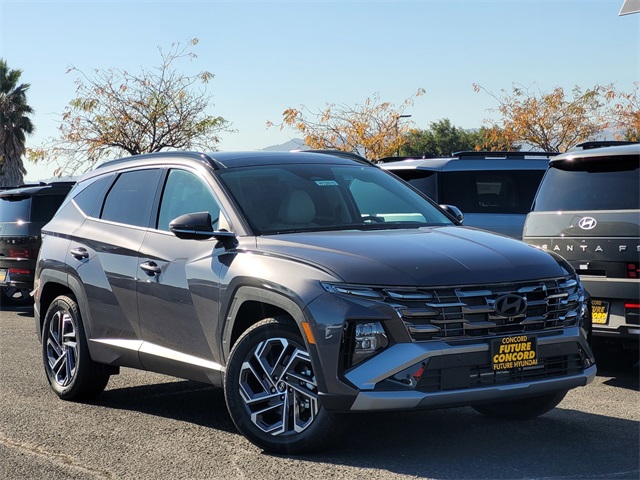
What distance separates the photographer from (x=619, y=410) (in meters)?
7.05

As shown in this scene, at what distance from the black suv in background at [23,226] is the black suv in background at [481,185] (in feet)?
19.5

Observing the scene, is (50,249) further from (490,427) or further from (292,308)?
(490,427)

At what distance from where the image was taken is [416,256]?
18.2 feet

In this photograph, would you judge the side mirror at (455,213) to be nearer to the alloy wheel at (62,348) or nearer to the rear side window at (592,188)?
the rear side window at (592,188)

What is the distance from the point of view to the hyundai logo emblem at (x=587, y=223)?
8.27 metres

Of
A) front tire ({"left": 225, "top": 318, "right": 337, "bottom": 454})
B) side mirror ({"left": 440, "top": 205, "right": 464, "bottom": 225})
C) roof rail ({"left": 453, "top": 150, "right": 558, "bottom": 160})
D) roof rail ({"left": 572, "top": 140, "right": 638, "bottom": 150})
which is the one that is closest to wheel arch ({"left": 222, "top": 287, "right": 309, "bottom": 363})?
front tire ({"left": 225, "top": 318, "right": 337, "bottom": 454})

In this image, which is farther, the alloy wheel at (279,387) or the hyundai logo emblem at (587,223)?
the hyundai logo emblem at (587,223)

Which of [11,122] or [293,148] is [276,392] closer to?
[293,148]

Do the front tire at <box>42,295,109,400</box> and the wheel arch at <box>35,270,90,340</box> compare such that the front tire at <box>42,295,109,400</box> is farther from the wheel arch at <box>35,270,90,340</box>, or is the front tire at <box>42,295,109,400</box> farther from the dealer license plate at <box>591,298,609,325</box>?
the dealer license plate at <box>591,298,609,325</box>

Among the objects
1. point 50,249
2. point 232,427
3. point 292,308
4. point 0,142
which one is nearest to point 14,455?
point 232,427

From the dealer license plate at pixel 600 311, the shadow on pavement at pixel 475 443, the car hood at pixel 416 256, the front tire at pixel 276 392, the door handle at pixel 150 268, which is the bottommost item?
the shadow on pavement at pixel 475 443

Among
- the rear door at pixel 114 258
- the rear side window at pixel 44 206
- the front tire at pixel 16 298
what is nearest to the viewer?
the rear door at pixel 114 258

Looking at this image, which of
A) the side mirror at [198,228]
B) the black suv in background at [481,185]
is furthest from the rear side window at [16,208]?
the side mirror at [198,228]

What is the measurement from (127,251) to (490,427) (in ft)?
9.20
